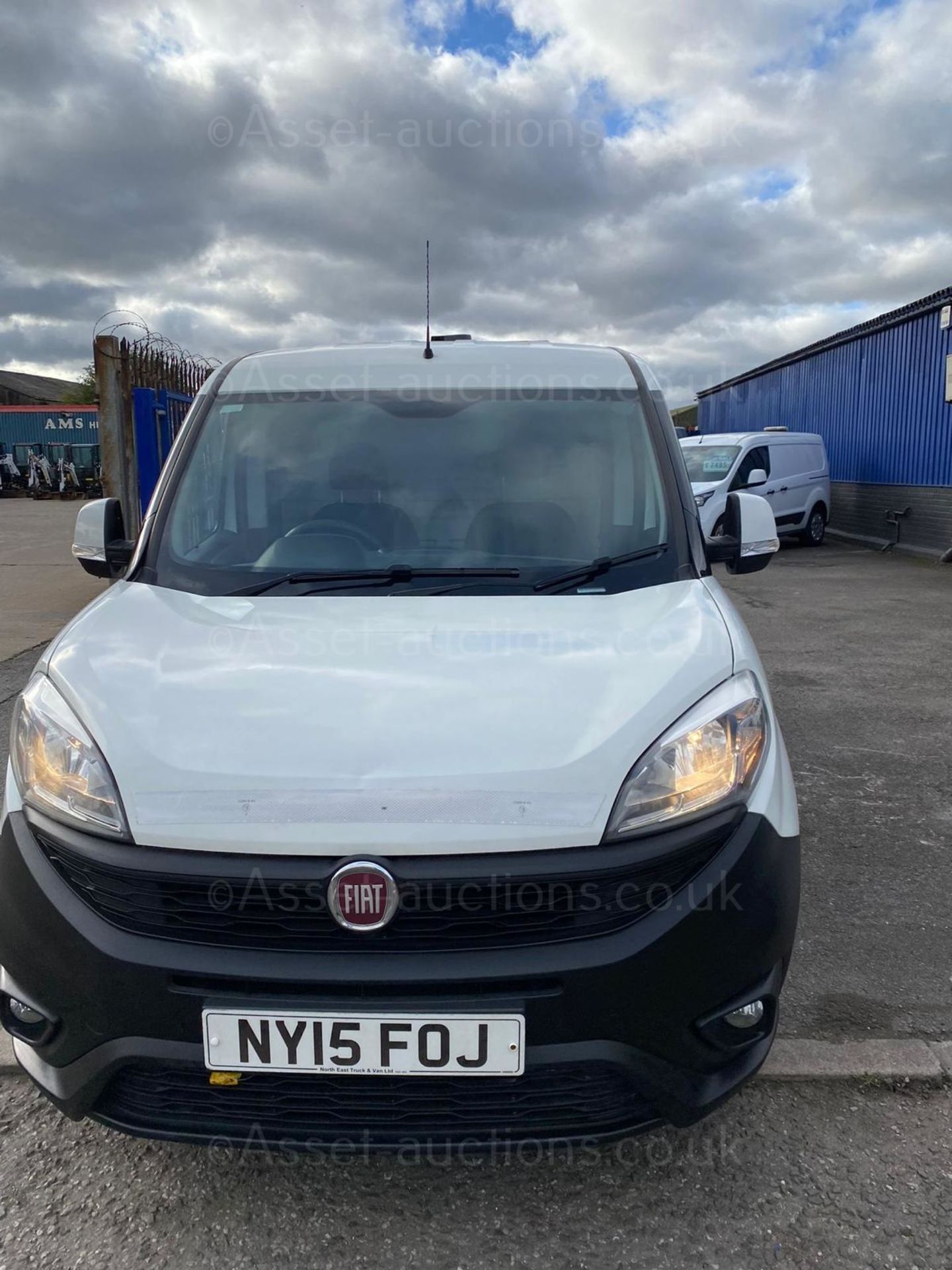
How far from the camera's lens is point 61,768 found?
1934 millimetres

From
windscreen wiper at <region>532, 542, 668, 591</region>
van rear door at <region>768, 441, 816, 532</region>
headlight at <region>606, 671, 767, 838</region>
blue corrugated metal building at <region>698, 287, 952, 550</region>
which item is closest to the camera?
headlight at <region>606, 671, 767, 838</region>

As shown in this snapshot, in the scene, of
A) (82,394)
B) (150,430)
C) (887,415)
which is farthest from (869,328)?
(82,394)

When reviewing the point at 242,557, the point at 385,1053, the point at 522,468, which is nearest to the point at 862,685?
the point at 522,468

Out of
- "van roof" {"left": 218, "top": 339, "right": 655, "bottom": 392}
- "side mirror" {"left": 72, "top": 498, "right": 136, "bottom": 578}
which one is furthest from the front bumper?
"van roof" {"left": 218, "top": 339, "right": 655, "bottom": 392}

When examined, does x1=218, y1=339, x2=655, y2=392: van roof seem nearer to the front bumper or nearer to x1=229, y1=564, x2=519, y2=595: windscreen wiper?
x1=229, y1=564, x2=519, y2=595: windscreen wiper

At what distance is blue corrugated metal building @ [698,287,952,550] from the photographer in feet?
50.1

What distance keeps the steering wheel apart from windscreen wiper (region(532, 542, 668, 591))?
52 centimetres

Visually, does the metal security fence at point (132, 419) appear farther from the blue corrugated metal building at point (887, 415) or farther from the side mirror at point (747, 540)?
the blue corrugated metal building at point (887, 415)

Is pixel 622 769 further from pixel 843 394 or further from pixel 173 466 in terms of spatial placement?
pixel 843 394

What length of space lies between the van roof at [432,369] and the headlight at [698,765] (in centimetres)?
150

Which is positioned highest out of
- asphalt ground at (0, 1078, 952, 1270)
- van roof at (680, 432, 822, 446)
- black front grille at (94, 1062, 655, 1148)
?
van roof at (680, 432, 822, 446)

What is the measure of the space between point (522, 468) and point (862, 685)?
183 inches

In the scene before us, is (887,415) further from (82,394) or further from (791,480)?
(82,394)

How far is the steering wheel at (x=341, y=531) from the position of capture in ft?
9.27
